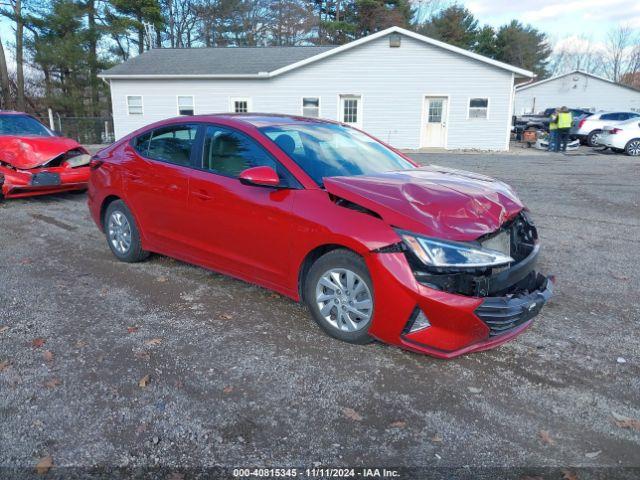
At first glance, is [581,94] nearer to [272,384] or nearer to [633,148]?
[633,148]

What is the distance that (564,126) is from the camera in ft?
64.6

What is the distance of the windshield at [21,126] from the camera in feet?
29.3

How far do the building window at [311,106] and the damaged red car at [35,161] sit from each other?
1377cm

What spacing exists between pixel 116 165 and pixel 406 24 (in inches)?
1615

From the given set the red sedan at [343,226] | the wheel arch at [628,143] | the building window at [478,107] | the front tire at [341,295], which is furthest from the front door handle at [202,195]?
the wheel arch at [628,143]

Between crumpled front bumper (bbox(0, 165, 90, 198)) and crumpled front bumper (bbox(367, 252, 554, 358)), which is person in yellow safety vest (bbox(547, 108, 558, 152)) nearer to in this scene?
crumpled front bumper (bbox(0, 165, 90, 198))

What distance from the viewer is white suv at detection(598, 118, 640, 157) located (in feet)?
62.1

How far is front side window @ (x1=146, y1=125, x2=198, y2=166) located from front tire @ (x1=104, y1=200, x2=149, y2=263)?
736 mm

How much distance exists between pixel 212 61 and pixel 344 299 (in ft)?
72.3

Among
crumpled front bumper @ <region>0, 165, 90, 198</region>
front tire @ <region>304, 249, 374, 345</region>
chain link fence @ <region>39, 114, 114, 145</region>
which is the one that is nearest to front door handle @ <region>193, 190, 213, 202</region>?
front tire @ <region>304, 249, 374, 345</region>

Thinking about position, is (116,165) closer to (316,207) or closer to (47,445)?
(316,207)

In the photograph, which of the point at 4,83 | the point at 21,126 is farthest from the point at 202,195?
the point at 4,83

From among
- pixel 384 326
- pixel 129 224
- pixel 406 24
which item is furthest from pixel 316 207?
pixel 406 24

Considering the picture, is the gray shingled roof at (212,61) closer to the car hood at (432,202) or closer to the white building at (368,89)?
the white building at (368,89)
